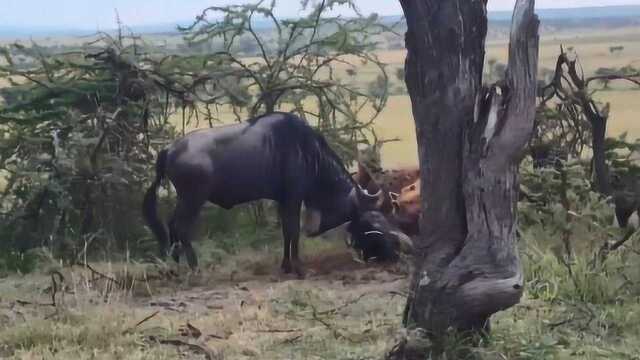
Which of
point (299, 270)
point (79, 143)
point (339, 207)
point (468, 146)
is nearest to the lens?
point (468, 146)

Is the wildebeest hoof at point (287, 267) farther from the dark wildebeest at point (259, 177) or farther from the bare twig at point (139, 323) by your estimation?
the bare twig at point (139, 323)

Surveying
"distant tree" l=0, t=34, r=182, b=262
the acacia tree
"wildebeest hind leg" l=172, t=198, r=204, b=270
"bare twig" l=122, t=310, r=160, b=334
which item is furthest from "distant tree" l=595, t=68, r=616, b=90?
"bare twig" l=122, t=310, r=160, b=334

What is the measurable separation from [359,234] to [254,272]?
1.07 metres

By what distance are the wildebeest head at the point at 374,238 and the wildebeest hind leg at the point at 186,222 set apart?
1480 mm

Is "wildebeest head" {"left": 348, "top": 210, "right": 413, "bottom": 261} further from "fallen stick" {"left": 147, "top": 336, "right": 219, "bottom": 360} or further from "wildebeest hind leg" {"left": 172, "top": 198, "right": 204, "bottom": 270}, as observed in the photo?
"fallen stick" {"left": 147, "top": 336, "right": 219, "bottom": 360}

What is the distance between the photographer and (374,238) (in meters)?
8.29

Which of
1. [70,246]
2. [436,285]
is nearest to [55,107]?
[70,246]

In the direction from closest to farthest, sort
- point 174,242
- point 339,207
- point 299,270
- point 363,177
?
1. point 299,270
2. point 174,242
3. point 339,207
4. point 363,177

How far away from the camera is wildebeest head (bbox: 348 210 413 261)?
8.23 metres

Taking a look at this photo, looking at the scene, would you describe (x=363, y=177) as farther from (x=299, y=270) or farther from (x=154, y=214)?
(x=154, y=214)

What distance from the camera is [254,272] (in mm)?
7918

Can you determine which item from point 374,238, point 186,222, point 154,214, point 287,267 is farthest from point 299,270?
point 154,214

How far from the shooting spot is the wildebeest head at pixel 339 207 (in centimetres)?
844

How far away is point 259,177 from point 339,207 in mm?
820
